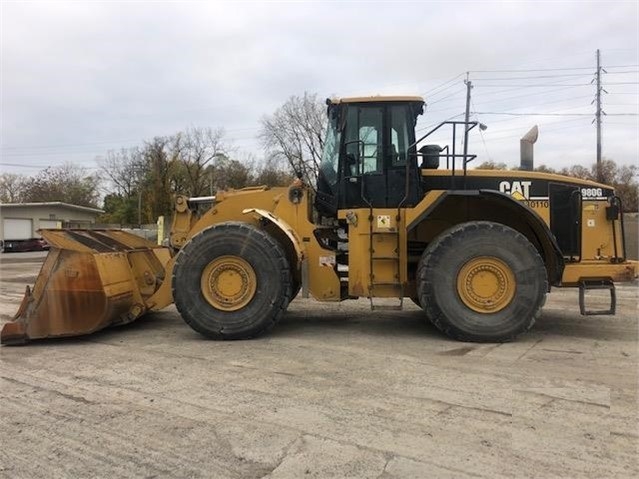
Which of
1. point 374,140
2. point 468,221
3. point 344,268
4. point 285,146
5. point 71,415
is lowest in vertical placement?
point 71,415

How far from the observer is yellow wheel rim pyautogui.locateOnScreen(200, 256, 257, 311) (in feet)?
22.9

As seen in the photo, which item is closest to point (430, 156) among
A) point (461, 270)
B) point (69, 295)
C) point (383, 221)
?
point (383, 221)

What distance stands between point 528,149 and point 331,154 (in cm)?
260

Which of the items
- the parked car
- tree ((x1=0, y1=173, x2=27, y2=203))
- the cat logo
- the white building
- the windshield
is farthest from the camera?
tree ((x1=0, y1=173, x2=27, y2=203))

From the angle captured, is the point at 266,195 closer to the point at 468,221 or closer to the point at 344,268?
the point at 344,268

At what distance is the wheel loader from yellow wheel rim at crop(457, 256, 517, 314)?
0.01 metres

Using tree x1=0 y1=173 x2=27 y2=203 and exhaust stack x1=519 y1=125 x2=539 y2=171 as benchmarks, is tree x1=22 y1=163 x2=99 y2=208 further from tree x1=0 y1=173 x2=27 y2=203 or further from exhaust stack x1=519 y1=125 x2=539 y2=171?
exhaust stack x1=519 y1=125 x2=539 y2=171

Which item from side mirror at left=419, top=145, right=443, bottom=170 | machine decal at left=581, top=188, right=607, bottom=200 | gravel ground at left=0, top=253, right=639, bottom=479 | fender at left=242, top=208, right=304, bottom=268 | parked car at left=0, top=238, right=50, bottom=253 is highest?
side mirror at left=419, top=145, right=443, bottom=170

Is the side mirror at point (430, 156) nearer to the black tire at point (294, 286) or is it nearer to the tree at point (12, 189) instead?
the black tire at point (294, 286)

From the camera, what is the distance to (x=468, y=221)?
723cm

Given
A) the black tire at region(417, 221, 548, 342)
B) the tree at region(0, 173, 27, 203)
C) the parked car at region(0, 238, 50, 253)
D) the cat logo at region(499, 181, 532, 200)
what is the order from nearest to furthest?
the black tire at region(417, 221, 548, 342)
the cat logo at region(499, 181, 532, 200)
the parked car at region(0, 238, 50, 253)
the tree at region(0, 173, 27, 203)

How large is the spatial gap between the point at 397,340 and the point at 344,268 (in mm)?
1136

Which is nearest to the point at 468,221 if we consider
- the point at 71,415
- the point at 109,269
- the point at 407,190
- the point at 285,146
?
the point at 407,190

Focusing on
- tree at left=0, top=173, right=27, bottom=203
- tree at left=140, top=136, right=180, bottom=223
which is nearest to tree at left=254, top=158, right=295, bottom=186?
tree at left=140, top=136, right=180, bottom=223
